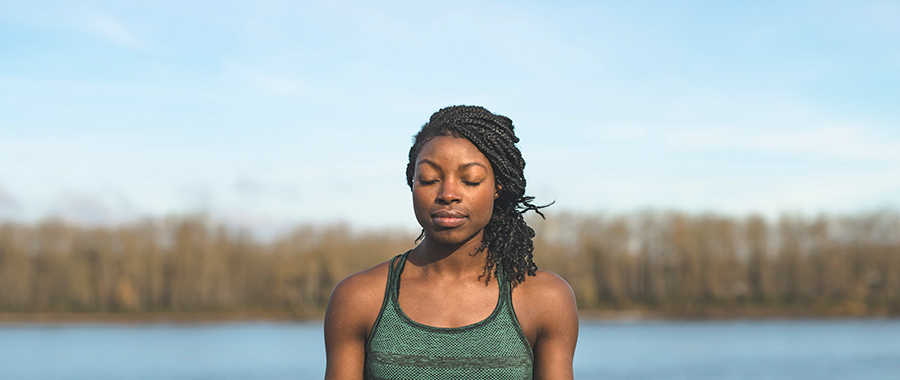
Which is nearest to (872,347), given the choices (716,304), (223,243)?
(716,304)

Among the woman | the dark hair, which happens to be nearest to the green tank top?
the woman

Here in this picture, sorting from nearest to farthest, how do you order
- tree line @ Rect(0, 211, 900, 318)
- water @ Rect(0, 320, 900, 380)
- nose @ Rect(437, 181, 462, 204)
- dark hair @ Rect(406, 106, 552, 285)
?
1. nose @ Rect(437, 181, 462, 204)
2. dark hair @ Rect(406, 106, 552, 285)
3. water @ Rect(0, 320, 900, 380)
4. tree line @ Rect(0, 211, 900, 318)

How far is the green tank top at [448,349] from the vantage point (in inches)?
127

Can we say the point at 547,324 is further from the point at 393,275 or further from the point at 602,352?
the point at 602,352

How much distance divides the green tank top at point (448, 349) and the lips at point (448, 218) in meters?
0.37

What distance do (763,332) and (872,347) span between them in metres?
19.9

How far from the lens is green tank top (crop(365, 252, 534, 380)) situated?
3.23 m

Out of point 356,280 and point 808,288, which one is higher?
point 356,280

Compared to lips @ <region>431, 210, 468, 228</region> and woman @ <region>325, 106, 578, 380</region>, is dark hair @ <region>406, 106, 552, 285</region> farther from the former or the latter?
lips @ <region>431, 210, 468, 228</region>

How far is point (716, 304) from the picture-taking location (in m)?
103

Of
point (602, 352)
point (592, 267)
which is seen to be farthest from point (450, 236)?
point (592, 267)

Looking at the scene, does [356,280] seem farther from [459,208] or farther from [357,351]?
[459,208]

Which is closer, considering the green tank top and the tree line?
the green tank top

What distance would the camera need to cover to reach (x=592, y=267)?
104 metres
